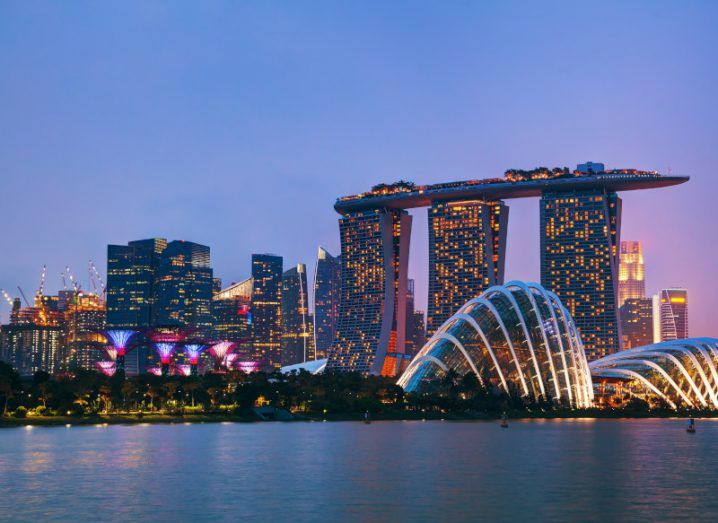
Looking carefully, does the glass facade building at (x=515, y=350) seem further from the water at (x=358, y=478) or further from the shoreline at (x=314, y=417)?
the water at (x=358, y=478)

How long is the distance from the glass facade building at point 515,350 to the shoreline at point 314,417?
3.25 meters

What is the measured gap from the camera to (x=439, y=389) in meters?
176

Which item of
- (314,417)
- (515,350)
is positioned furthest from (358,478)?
(515,350)

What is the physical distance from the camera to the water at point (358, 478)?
55.0 m

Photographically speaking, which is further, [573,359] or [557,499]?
[573,359]

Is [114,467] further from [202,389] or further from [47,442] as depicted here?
[202,389]

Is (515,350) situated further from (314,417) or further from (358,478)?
(358,478)

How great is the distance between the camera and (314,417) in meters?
173

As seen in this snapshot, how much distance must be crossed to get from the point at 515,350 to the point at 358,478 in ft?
349

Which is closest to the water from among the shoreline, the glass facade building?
the shoreline

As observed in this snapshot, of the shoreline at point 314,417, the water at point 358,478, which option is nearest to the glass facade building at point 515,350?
the shoreline at point 314,417

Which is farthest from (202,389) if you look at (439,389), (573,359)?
(573,359)

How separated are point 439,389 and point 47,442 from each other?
80.5 metres

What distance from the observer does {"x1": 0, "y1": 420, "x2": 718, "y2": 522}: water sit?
180 feet
